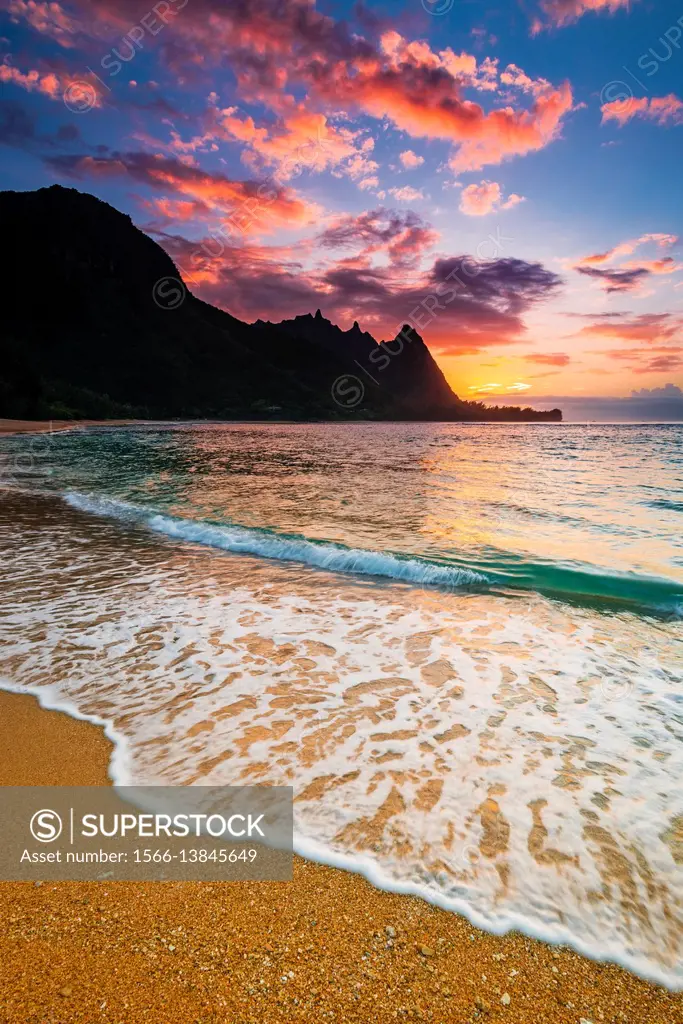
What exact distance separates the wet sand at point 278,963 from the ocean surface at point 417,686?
15 centimetres

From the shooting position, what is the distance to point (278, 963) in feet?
6.53

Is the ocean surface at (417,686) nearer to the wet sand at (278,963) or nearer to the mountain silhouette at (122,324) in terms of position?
the wet sand at (278,963)

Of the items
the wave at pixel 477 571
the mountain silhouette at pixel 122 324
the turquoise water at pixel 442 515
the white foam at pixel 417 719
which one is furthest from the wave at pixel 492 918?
the mountain silhouette at pixel 122 324

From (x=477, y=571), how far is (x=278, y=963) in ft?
21.1

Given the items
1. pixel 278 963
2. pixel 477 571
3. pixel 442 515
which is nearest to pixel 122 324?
pixel 442 515

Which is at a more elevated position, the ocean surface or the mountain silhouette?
the mountain silhouette

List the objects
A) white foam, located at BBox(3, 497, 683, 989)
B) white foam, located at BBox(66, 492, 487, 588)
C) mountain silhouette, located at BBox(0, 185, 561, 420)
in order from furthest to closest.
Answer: mountain silhouette, located at BBox(0, 185, 561, 420) → white foam, located at BBox(66, 492, 487, 588) → white foam, located at BBox(3, 497, 683, 989)

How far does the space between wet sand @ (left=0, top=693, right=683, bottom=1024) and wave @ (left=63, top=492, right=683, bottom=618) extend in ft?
17.4

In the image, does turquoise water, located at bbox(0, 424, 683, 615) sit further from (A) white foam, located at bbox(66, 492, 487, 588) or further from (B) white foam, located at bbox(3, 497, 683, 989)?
(B) white foam, located at bbox(3, 497, 683, 989)

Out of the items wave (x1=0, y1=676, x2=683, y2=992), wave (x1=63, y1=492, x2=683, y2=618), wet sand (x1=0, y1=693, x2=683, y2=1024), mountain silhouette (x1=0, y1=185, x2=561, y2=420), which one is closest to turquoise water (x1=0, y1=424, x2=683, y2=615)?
wave (x1=63, y1=492, x2=683, y2=618)

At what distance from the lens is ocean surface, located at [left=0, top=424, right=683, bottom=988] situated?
262 cm

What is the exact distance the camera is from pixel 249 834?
2.78 meters

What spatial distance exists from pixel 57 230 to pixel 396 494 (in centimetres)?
18460

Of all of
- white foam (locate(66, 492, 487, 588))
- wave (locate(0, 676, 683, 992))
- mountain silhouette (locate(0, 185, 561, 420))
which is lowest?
Answer: white foam (locate(66, 492, 487, 588))
